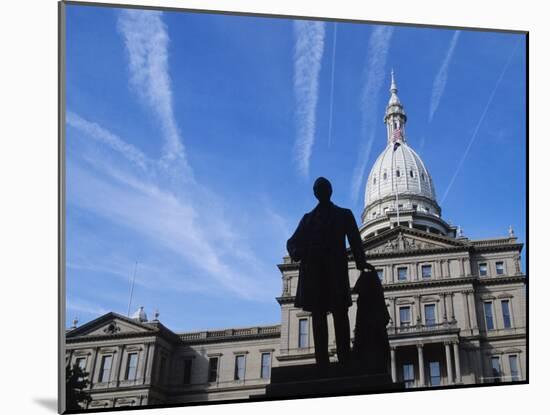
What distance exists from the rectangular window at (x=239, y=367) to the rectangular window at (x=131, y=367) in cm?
492

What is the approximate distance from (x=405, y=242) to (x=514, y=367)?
329 inches

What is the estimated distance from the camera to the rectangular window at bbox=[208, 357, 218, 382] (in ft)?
99.5

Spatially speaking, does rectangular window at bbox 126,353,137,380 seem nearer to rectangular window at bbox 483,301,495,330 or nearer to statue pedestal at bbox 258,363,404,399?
statue pedestal at bbox 258,363,404,399

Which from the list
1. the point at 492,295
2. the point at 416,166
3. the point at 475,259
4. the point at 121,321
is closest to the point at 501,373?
the point at 492,295

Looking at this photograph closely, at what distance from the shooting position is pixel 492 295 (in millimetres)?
32656

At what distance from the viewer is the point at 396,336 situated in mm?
30344

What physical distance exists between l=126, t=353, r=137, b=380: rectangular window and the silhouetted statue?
55.8 feet

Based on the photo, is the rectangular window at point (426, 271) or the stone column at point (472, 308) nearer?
the stone column at point (472, 308)

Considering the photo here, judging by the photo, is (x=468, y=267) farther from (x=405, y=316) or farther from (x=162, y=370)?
(x=162, y=370)

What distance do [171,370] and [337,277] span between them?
1795cm

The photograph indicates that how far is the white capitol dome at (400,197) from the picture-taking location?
3700 cm

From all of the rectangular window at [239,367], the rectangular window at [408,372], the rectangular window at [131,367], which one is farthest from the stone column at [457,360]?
the rectangular window at [131,367]

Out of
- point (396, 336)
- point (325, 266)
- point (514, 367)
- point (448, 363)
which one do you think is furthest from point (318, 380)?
point (514, 367)

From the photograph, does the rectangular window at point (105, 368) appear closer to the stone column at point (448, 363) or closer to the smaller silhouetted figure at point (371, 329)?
the stone column at point (448, 363)
